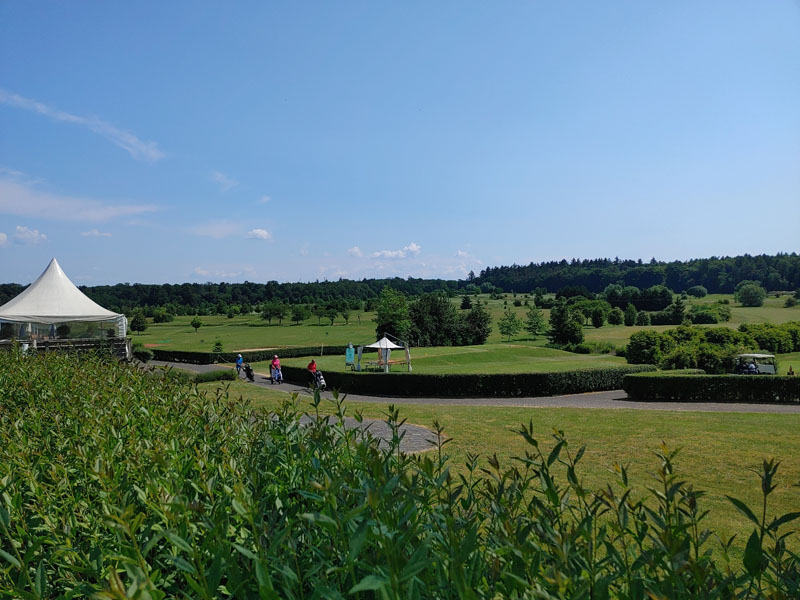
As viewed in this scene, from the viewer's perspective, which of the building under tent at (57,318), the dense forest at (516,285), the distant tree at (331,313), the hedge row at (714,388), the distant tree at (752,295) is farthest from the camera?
the dense forest at (516,285)

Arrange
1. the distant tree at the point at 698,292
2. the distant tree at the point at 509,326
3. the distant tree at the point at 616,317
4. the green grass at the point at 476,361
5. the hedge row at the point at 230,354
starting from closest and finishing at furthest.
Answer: the green grass at the point at 476,361 < the hedge row at the point at 230,354 < the distant tree at the point at 509,326 < the distant tree at the point at 616,317 < the distant tree at the point at 698,292

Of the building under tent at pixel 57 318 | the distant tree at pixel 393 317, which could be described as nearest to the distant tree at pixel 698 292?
the distant tree at pixel 393 317

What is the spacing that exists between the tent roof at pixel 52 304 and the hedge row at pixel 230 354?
13610 mm

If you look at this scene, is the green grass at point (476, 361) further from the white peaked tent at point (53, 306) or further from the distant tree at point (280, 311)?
the distant tree at point (280, 311)

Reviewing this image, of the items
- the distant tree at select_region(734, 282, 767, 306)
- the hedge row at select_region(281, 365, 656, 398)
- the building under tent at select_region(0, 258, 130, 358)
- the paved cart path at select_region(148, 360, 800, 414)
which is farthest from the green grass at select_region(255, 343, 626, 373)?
the distant tree at select_region(734, 282, 767, 306)

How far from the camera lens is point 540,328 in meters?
70.1

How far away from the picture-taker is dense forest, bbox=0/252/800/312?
100m

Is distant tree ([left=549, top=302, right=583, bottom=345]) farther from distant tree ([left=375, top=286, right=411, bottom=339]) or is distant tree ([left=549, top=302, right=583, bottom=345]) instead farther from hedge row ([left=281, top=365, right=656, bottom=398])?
hedge row ([left=281, top=365, right=656, bottom=398])

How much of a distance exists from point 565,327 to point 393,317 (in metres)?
19.8

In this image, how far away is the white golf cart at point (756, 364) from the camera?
26.0 meters

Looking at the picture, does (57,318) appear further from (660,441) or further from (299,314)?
(299,314)

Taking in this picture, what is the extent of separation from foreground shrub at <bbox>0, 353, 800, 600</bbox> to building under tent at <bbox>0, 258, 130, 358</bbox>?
21388mm

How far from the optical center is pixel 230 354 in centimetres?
4041

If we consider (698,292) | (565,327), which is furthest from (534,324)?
(698,292)
